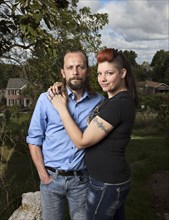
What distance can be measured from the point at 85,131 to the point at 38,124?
17.7 inches

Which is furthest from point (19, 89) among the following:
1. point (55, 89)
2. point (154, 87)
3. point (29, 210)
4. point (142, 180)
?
point (154, 87)

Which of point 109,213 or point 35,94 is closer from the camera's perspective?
point 109,213

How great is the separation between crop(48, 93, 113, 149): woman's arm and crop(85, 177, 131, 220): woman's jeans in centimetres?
31

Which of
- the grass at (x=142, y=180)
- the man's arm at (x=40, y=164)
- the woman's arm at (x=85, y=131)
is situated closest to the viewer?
the woman's arm at (x=85, y=131)

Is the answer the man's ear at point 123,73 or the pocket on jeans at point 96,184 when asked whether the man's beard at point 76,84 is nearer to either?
the man's ear at point 123,73

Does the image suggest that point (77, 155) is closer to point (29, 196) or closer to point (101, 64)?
point (101, 64)

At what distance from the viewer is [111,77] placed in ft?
7.93

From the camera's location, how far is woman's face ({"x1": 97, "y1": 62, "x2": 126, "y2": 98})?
241 cm

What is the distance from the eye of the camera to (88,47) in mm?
7520

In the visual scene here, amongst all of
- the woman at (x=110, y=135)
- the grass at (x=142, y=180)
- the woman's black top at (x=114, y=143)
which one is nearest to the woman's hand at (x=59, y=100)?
the woman at (x=110, y=135)

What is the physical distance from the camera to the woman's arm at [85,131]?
2.34 metres

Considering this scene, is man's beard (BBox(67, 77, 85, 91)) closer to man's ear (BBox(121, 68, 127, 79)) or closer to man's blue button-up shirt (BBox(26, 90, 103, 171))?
man's blue button-up shirt (BBox(26, 90, 103, 171))

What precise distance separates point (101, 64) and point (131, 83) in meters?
0.26

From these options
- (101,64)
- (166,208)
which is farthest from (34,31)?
(166,208)
